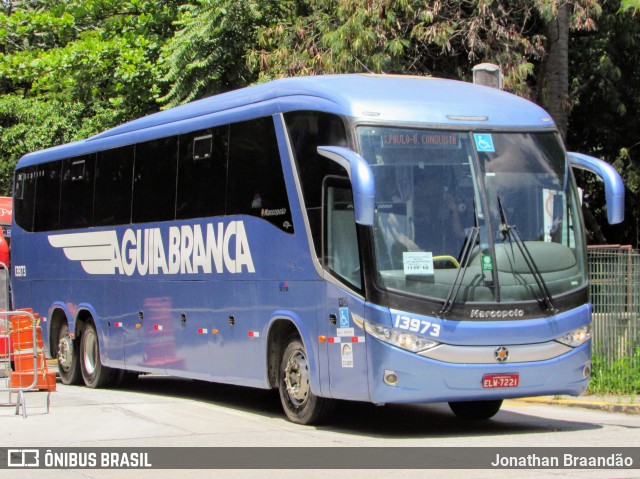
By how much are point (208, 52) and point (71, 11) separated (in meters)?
6.95

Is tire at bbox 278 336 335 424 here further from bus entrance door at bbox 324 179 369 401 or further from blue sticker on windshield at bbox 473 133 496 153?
blue sticker on windshield at bbox 473 133 496 153

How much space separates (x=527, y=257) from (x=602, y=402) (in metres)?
3.95

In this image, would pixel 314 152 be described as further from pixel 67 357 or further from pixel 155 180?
pixel 67 357

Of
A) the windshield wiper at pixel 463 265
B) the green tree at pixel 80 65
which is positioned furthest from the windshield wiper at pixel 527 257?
the green tree at pixel 80 65

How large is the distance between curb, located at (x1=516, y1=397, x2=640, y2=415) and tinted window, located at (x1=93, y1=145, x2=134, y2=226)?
6.50 m

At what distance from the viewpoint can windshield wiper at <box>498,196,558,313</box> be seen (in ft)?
37.1

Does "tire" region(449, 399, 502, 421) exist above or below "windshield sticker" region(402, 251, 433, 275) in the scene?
below

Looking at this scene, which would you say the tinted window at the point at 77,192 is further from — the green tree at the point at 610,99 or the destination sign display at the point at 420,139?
the green tree at the point at 610,99

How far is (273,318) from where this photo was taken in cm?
1282

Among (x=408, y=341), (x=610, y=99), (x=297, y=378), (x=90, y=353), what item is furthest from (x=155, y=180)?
(x=610, y=99)

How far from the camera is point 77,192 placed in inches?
718

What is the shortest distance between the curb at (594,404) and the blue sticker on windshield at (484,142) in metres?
4.30

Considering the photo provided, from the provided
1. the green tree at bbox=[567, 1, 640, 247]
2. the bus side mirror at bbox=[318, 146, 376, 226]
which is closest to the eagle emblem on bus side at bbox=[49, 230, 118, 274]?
the bus side mirror at bbox=[318, 146, 376, 226]

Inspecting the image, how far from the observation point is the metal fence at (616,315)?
15.2 m
